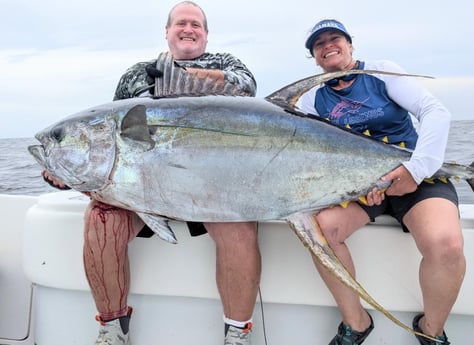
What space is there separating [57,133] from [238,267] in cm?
93

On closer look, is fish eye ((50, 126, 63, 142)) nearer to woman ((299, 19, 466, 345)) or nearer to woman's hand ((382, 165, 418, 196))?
woman ((299, 19, 466, 345))

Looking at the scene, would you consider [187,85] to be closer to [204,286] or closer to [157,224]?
[157,224]

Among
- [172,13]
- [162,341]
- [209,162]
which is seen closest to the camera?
[209,162]

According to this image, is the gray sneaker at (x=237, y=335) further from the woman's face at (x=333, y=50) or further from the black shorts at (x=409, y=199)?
the woman's face at (x=333, y=50)

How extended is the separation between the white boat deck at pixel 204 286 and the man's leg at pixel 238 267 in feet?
0.53

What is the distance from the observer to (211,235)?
2035 millimetres

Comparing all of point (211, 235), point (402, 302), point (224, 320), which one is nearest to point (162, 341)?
point (224, 320)

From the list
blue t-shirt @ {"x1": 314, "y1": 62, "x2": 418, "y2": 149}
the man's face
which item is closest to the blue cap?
blue t-shirt @ {"x1": 314, "y1": 62, "x2": 418, "y2": 149}

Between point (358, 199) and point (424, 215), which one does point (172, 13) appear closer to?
point (358, 199)

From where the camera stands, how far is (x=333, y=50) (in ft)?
7.41

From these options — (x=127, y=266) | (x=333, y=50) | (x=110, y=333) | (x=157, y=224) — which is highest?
(x=333, y=50)

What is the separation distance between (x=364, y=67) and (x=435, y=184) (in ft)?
2.13

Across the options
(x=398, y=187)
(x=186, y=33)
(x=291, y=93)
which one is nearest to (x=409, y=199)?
(x=398, y=187)

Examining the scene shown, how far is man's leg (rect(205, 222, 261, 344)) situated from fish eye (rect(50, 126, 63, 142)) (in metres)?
0.71
